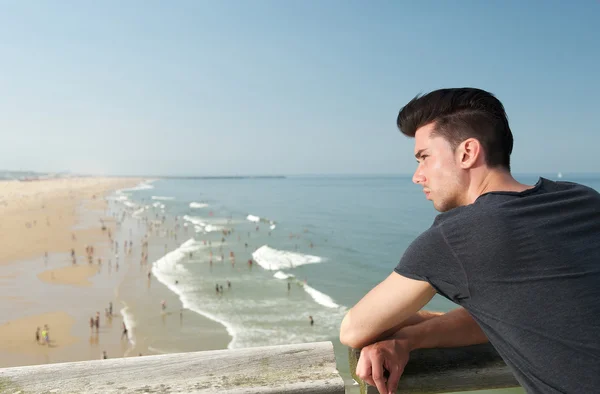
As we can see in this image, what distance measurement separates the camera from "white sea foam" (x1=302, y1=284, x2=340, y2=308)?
27.3 meters

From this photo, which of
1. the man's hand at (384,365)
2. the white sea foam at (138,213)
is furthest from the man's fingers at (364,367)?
the white sea foam at (138,213)

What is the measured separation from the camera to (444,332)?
6.51ft

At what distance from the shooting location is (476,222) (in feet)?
5.57

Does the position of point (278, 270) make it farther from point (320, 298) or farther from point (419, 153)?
point (419, 153)

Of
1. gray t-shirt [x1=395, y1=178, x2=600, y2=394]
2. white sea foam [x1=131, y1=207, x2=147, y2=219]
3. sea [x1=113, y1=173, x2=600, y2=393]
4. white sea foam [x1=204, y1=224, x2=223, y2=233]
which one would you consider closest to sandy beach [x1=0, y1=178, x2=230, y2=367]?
sea [x1=113, y1=173, x2=600, y2=393]

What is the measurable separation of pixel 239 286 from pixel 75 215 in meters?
46.1

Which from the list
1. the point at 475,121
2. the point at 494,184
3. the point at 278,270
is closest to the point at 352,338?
the point at 494,184

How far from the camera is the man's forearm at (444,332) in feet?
6.40

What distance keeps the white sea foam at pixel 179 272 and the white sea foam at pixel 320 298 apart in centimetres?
676

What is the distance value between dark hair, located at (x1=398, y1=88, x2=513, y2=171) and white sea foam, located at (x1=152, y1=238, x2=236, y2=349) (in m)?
18.7

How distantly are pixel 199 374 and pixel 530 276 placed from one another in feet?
4.44

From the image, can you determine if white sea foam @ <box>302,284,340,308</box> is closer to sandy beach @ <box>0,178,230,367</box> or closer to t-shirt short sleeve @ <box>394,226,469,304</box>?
sandy beach @ <box>0,178,230,367</box>

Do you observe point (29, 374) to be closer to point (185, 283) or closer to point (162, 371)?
point (162, 371)

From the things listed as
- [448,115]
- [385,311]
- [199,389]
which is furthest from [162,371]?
[448,115]
